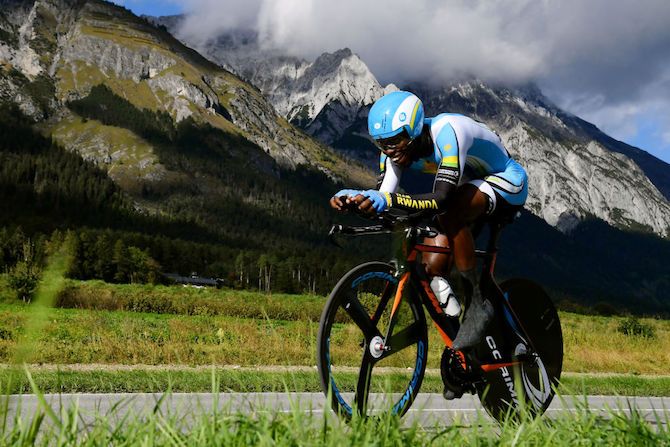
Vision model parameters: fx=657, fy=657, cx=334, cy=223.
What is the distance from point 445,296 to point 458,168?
1.12 metres

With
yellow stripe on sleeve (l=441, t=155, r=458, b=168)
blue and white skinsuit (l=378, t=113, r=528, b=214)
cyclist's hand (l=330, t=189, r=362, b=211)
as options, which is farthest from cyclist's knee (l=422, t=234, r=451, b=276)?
cyclist's hand (l=330, t=189, r=362, b=211)

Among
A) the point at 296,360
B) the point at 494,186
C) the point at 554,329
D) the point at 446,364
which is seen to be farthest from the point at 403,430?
the point at 296,360

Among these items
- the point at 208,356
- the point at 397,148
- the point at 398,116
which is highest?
the point at 398,116

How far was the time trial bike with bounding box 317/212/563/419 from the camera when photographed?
499 centimetres

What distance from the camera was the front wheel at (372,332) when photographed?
486 centimetres

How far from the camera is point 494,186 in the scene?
5.91 m

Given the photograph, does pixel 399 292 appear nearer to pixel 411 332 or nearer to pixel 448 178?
pixel 411 332

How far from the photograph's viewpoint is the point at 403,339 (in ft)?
17.9

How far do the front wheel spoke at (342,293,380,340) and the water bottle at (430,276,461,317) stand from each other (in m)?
0.69

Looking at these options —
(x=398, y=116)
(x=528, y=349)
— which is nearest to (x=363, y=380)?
(x=398, y=116)

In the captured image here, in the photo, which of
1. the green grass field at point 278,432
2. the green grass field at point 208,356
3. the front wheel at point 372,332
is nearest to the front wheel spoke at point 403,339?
the front wheel at point 372,332

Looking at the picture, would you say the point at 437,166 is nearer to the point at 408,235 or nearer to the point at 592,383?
the point at 408,235

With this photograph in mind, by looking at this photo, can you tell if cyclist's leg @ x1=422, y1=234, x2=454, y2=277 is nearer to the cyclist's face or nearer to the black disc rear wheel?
the cyclist's face

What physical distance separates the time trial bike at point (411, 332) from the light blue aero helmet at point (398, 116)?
2.29 ft
